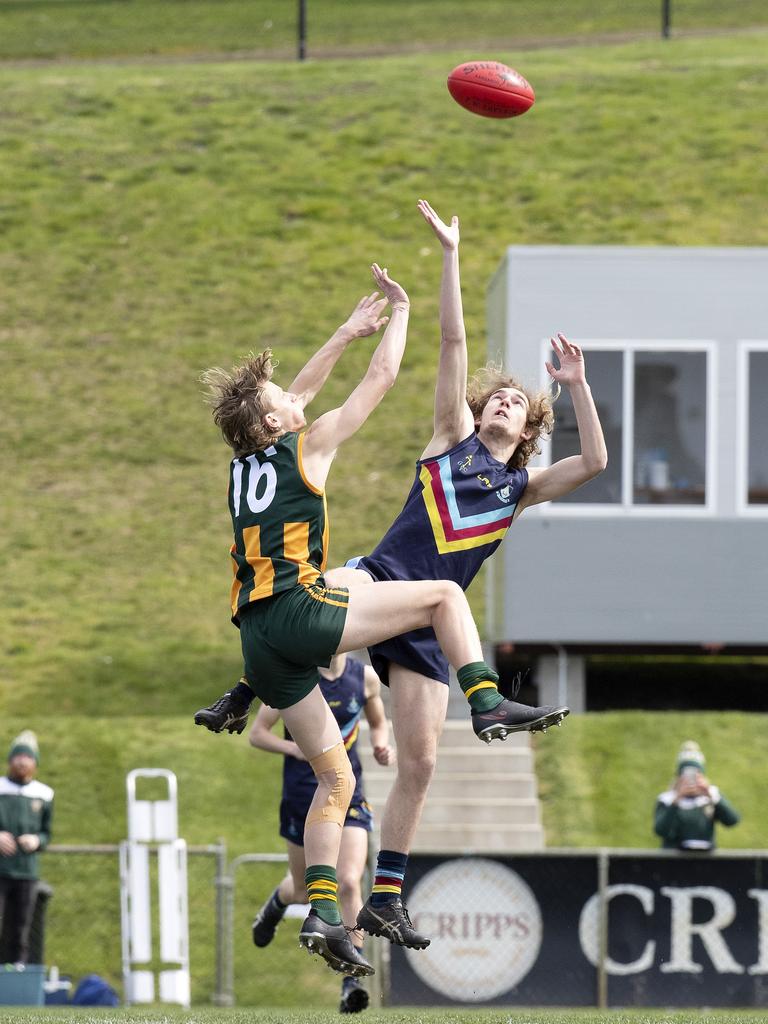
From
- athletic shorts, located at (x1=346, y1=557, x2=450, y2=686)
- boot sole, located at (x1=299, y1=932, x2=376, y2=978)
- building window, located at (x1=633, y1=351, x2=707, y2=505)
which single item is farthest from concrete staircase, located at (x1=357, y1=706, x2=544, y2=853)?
boot sole, located at (x1=299, y1=932, x2=376, y2=978)

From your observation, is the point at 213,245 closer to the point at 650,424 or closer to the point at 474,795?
the point at 650,424

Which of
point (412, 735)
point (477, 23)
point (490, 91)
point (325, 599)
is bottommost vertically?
point (412, 735)

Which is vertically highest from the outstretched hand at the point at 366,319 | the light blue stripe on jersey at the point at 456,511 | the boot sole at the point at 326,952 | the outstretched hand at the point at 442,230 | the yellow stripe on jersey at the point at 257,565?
the outstretched hand at the point at 442,230

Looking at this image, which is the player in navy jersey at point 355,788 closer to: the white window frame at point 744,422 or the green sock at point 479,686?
the green sock at point 479,686

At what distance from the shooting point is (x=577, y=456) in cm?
718

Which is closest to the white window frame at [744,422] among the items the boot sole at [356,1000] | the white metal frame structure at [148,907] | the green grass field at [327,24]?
the white metal frame structure at [148,907]

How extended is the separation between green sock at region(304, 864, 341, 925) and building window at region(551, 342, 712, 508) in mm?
10953

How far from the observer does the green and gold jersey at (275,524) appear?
21.9ft

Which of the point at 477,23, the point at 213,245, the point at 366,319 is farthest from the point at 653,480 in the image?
the point at 477,23

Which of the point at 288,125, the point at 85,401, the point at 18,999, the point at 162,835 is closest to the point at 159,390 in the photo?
the point at 85,401

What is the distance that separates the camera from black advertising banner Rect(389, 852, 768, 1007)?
1234cm

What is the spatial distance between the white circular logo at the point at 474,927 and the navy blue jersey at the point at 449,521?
5.76m

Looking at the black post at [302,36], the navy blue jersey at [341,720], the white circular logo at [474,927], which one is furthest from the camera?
the black post at [302,36]

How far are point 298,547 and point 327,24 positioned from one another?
34.7 metres
